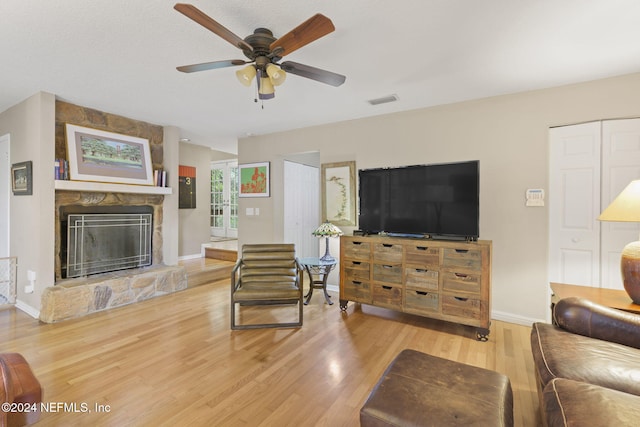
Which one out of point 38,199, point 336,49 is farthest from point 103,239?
point 336,49

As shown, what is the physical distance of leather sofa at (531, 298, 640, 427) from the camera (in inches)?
42.9

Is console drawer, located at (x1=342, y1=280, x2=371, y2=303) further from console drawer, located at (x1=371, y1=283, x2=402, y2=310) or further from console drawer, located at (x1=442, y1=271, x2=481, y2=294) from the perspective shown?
console drawer, located at (x1=442, y1=271, x2=481, y2=294)

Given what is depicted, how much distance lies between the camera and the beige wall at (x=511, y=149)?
2785 mm

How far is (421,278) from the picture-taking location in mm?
2988

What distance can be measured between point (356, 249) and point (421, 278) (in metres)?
0.77

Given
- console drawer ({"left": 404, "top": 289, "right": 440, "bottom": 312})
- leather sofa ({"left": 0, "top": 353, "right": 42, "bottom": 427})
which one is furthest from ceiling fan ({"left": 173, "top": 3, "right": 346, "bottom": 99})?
console drawer ({"left": 404, "top": 289, "right": 440, "bottom": 312})

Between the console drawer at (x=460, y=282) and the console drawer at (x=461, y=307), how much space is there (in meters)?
0.08

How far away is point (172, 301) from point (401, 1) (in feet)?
12.9

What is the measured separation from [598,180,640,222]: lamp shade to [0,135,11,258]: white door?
19.7 ft

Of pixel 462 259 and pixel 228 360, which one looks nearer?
pixel 228 360

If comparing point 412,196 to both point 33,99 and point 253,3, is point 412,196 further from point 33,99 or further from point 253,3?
point 33,99

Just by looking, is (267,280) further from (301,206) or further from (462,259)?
(301,206)

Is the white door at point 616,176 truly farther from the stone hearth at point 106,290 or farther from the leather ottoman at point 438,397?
the stone hearth at point 106,290

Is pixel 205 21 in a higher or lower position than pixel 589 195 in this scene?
higher
